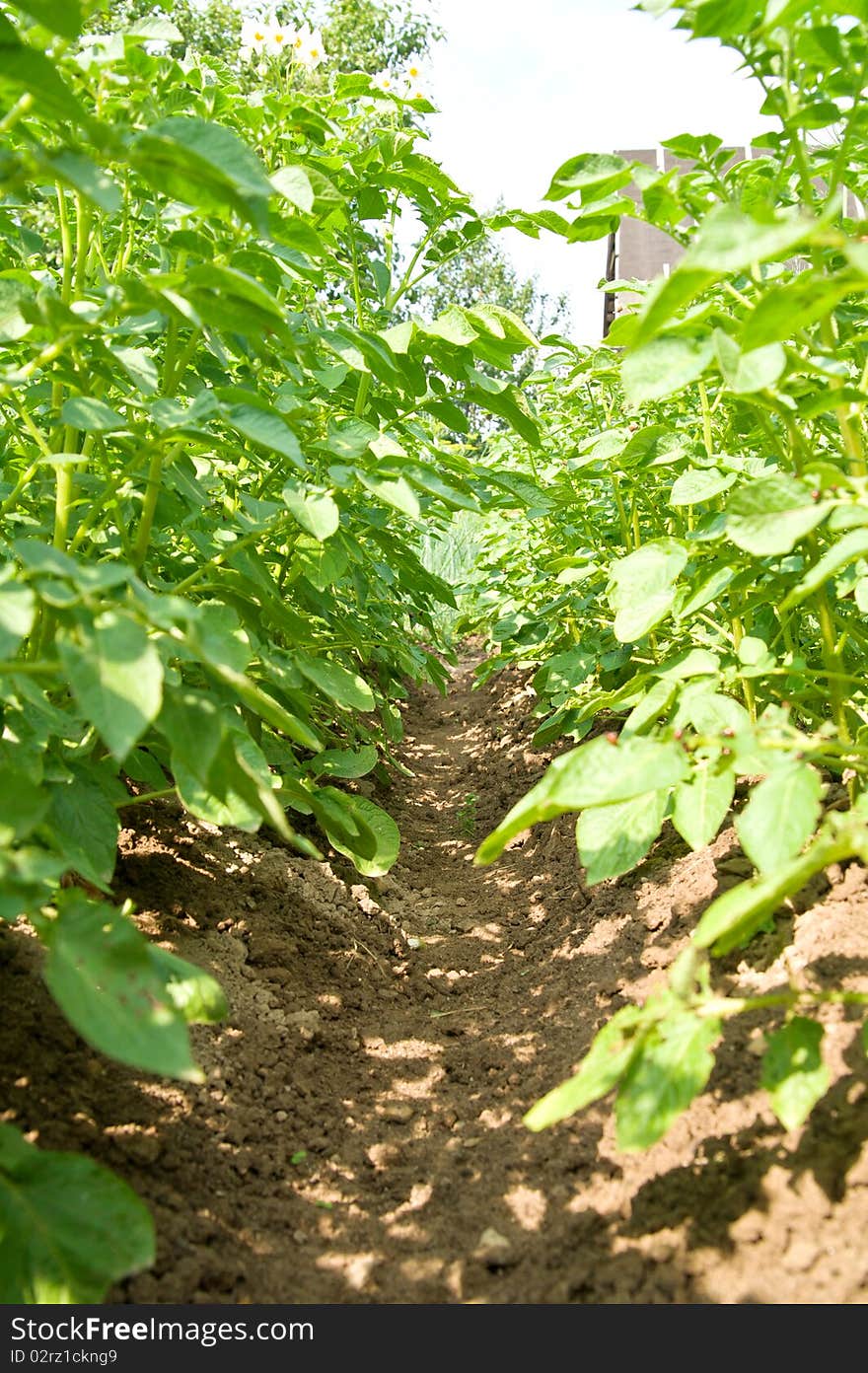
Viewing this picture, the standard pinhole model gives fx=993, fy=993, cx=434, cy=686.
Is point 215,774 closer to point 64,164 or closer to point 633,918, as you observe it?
point 64,164

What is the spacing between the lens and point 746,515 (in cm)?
118

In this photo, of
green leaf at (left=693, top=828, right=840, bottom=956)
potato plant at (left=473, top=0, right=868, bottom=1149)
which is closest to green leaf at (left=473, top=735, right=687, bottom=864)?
potato plant at (left=473, top=0, right=868, bottom=1149)

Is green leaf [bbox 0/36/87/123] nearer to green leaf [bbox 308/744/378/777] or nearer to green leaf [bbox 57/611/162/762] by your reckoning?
green leaf [bbox 57/611/162/762]

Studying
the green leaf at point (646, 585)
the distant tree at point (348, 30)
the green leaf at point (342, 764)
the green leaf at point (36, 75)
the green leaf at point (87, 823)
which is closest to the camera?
the green leaf at point (36, 75)

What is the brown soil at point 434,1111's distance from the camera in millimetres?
1117

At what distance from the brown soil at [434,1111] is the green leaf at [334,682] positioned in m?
0.61

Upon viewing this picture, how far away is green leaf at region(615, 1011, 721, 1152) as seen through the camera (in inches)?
36.6

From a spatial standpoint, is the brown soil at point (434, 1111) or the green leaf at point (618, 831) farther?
the green leaf at point (618, 831)

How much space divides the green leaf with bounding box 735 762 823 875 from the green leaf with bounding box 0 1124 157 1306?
70 cm

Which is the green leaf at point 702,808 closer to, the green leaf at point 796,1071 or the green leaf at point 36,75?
the green leaf at point 796,1071

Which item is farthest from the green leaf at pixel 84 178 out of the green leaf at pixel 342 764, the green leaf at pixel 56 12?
the green leaf at pixel 342 764

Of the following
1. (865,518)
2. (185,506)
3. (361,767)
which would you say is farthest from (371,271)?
(865,518)

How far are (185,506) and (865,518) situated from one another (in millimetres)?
1093

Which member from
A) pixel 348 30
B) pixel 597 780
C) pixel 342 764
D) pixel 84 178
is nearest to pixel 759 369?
pixel 597 780
